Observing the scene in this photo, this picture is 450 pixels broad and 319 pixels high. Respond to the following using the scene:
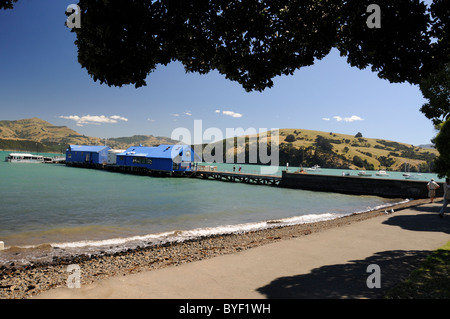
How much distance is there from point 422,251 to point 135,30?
1021 cm

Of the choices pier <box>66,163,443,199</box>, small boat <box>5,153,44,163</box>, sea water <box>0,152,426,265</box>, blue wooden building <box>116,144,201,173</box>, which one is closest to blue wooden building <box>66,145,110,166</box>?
blue wooden building <box>116,144,201,173</box>

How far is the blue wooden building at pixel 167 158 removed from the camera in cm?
6594

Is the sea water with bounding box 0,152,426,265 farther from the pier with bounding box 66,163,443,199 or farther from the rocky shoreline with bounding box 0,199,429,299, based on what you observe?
the pier with bounding box 66,163,443,199

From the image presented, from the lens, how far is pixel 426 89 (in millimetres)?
15883

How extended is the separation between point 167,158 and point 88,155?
40.8 m

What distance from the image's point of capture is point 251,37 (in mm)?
7996

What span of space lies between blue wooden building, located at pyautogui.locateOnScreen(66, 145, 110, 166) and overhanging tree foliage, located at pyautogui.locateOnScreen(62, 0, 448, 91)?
88.3 m

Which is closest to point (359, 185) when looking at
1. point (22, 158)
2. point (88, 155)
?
point (88, 155)

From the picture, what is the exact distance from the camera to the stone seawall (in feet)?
126

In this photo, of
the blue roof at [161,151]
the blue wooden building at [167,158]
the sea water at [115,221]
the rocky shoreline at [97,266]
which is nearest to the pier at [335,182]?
the blue wooden building at [167,158]

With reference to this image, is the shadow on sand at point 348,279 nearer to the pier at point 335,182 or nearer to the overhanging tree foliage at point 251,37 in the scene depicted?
the overhanging tree foliage at point 251,37
